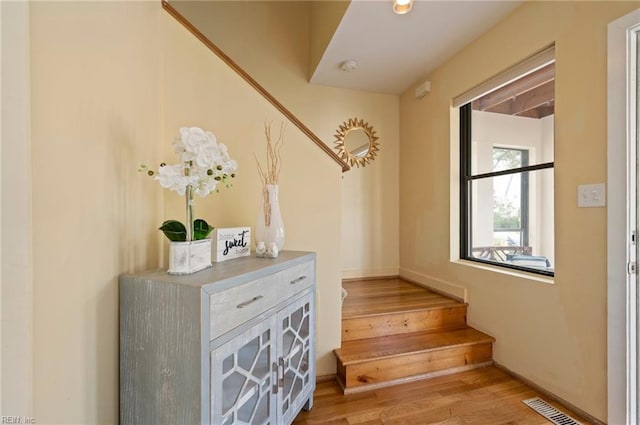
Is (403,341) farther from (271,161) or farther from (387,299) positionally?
(271,161)

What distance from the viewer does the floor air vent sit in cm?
162

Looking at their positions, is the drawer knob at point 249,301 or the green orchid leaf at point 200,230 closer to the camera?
the drawer knob at point 249,301

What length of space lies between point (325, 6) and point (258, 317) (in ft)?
8.87

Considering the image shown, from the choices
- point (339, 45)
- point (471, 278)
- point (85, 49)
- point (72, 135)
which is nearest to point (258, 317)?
point (72, 135)

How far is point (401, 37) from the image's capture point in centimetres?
237

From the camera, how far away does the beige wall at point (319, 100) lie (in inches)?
119

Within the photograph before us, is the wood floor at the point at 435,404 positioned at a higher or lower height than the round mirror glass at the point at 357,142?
lower

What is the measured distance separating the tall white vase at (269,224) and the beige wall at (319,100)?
1811mm

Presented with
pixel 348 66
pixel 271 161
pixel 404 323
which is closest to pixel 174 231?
pixel 271 161

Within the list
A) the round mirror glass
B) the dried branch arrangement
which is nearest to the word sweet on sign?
the dried branch arrangement

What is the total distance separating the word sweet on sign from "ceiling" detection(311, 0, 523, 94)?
5.59 feet

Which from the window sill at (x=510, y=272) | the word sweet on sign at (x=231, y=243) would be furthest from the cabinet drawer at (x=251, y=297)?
the window sill at (x=510, y=272)

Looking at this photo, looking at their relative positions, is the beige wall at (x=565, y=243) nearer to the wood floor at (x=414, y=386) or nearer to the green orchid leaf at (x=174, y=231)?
the wood floor at (x=414, y=386)

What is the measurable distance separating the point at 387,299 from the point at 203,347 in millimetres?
1958
